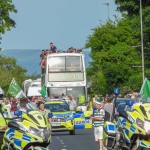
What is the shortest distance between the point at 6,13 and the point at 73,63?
6.24m

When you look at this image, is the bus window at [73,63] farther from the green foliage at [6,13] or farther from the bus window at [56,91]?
the green foliage at [6,13]

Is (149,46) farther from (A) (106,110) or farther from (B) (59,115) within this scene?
(A) (106,110)

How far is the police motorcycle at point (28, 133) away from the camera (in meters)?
17.9

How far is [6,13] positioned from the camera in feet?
202

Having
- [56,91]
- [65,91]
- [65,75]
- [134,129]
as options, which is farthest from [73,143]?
[65,91]

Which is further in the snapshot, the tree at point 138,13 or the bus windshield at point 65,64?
the tree at point 138,13

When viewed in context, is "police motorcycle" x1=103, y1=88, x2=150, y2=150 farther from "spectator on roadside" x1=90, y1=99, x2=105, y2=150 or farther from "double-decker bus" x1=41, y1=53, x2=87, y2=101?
"double-decker bus" x1=41, y1=53, x2=87, y2=101

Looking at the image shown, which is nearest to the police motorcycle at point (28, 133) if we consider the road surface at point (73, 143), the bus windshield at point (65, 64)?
the road surface at point (73, 143)

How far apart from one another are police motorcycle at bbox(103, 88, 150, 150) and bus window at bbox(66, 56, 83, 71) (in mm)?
37498

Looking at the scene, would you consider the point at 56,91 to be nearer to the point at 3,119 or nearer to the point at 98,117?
the point at 98,117

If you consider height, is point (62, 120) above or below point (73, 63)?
below

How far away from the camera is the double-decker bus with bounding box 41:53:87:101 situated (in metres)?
58.2

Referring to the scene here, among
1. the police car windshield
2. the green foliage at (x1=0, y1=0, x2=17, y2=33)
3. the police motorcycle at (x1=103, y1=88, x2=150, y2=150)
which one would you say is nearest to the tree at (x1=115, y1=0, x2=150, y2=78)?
the green foliage at (x1=0, y1=0, x2=17, y2=33)

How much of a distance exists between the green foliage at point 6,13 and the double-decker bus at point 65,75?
11.5 feet
